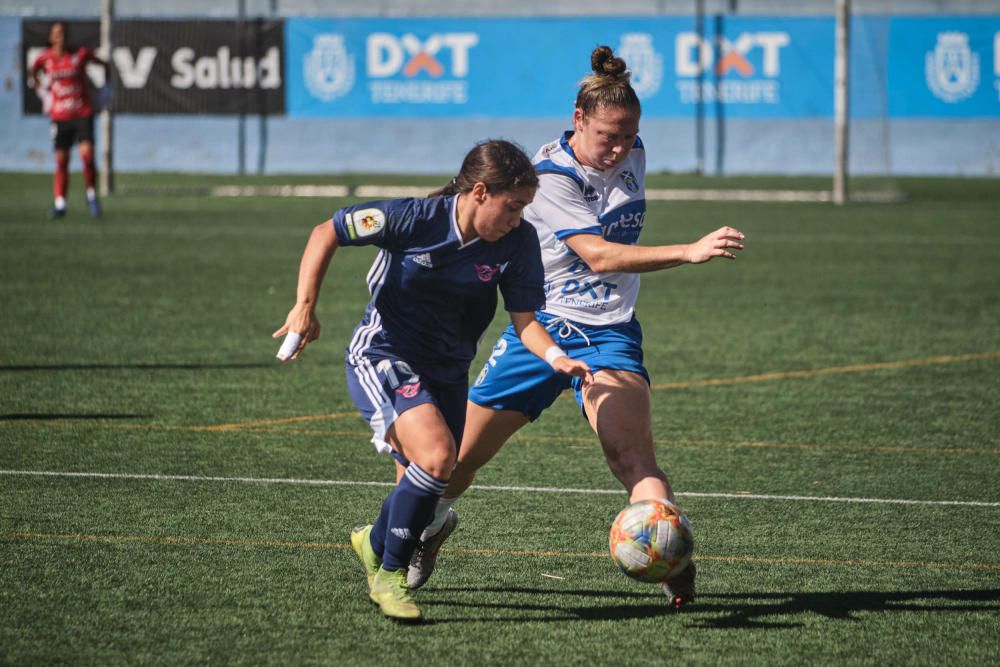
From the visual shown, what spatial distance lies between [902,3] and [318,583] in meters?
30.9

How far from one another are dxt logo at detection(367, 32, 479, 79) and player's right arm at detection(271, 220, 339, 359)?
27640mm

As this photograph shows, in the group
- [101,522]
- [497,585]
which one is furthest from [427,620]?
[101,522]

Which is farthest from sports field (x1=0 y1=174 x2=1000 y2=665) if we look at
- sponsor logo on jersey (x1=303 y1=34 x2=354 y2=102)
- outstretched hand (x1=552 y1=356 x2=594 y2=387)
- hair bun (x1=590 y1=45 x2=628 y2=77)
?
sponsor logo on jersey (x1=303 y1=34 x2=354 y2=102)

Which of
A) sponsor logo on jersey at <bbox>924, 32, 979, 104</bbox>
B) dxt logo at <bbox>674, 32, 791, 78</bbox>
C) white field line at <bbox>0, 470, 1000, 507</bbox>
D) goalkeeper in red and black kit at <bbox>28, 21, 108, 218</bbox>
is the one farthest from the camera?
dxt logo at <bbox>674, 32, 791, 78</bbox>

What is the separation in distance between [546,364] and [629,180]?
755mm

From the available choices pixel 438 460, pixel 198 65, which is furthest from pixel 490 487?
pixel 198 65

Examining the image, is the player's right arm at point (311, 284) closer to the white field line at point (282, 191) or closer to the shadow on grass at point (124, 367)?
the shadow on grass at point (124, 367)

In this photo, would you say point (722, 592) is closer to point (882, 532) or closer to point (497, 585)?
point (497, 585)

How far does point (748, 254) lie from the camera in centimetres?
1964

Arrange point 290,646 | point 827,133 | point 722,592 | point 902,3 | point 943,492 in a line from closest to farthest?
1. point 290,646
2. point 722,592
3. point 943,492
4. point 827,133
5. point 902,3

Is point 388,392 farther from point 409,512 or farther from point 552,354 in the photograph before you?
point 552,354

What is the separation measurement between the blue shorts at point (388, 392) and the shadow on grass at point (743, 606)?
2.13ft

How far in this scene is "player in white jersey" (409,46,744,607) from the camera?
18.5 feet

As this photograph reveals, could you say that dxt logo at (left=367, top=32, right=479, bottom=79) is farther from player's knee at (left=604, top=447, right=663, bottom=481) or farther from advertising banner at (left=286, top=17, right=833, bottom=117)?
player's knee at (left=604, top=447, right=663, bottom=481)
